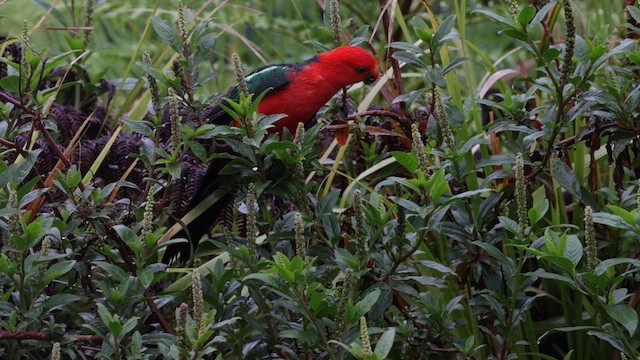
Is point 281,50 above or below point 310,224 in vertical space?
below

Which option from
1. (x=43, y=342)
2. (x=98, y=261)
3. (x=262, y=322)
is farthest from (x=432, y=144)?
(x=43, y=342)

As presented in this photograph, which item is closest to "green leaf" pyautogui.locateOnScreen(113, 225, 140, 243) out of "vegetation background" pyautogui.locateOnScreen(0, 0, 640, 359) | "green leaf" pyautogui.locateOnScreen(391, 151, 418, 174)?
"vegetation background" pyautogui.locateOnScreen(0, 0, 640, 359)

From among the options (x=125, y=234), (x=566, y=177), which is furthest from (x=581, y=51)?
(x=125, y=234)

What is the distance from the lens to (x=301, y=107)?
197 cm

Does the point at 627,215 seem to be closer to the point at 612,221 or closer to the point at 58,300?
the point at 612,221

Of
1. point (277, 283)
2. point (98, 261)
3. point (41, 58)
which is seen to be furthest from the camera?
point (41, 58)

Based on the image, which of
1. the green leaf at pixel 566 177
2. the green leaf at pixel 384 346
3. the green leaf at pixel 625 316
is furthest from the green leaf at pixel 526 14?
the green leaf at pixel 384 346

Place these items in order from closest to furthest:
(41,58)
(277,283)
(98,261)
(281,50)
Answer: (277,283), (98,261), (41,58), (281,50)

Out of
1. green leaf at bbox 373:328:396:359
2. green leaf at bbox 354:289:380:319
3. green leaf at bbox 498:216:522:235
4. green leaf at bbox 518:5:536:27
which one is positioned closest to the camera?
green leaf at bbox 373:328:396:359

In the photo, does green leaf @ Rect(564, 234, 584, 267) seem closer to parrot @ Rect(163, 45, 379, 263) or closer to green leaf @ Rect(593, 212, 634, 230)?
green leaf @ Rect(593, 212, 634, 230)

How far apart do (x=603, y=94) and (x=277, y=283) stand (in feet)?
2.28

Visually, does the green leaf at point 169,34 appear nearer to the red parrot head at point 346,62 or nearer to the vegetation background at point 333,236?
the vegetation background at point 333,236

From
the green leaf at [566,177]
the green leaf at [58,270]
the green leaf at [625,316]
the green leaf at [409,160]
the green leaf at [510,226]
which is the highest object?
the green leaf at [409,160]

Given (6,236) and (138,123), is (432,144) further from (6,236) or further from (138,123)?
(6,236)
